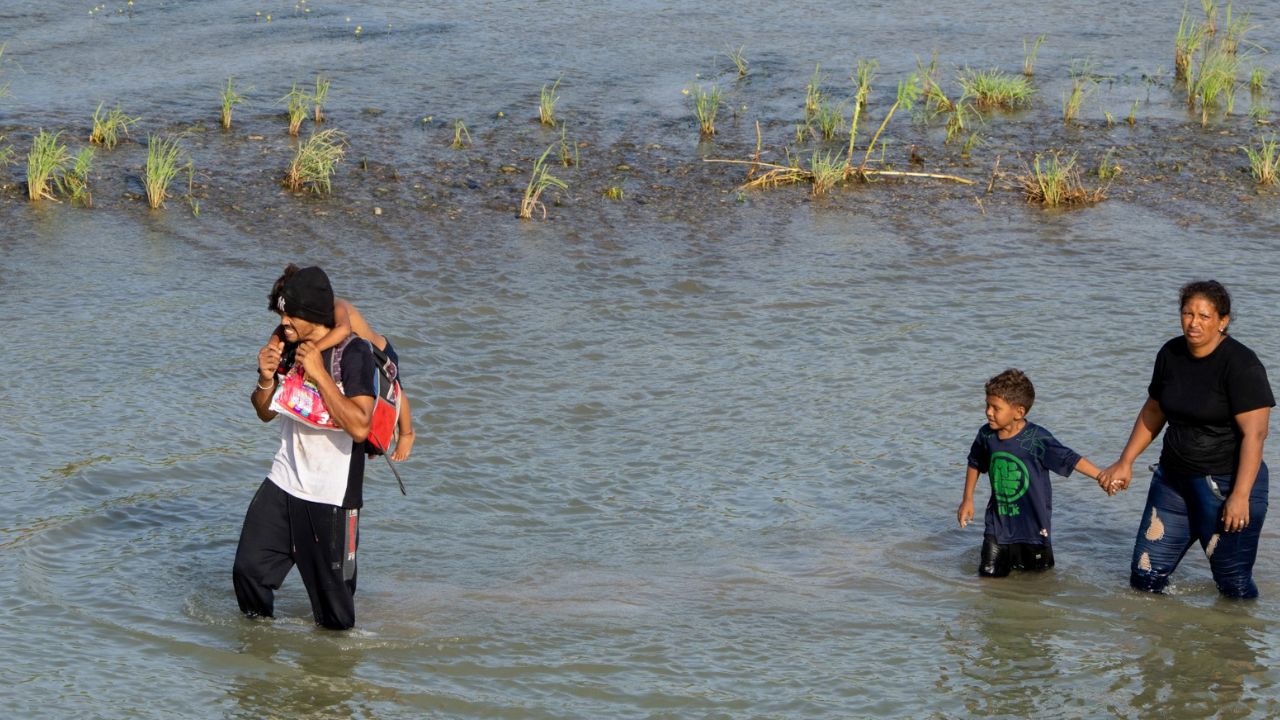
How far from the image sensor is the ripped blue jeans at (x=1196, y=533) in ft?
20.1

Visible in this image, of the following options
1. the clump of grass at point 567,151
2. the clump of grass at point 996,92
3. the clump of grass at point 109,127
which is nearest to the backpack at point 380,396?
the clump of grass at point 567,151

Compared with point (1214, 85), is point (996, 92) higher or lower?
lower

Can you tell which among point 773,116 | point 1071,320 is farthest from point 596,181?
point 1071,320

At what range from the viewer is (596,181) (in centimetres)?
1298

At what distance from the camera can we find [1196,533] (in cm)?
629

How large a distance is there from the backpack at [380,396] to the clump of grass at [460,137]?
27.1 ft

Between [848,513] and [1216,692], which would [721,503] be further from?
[1216,692]

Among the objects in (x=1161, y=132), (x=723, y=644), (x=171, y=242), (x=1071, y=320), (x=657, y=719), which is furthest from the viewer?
(x=1161, y=132)

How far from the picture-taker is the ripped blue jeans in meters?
6.13

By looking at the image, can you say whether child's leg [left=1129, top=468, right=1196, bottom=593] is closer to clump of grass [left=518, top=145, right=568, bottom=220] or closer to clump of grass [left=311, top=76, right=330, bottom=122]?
clump of grass [left=518, top=145, right=568, bottom=220]

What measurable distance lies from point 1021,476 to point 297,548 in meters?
2.94

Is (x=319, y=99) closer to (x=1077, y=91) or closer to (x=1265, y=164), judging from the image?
(x=1077, y=91)

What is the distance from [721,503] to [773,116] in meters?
7.74

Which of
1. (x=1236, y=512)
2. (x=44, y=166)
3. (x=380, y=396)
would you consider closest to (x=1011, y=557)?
(x=1236, y=512)
